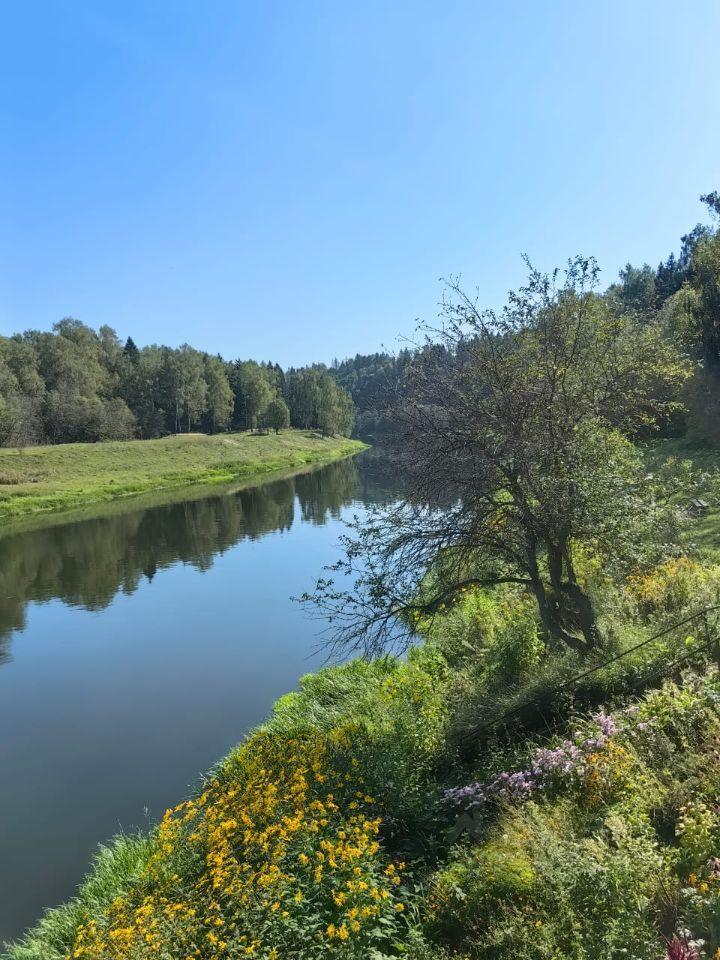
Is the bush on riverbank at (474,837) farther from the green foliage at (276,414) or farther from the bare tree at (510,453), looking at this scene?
the green foliage at (276,414)

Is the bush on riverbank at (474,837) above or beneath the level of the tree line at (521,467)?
beneath

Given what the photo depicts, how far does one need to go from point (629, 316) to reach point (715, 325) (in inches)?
823

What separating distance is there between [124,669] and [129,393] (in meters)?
77.6

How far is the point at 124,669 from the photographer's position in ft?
52.3

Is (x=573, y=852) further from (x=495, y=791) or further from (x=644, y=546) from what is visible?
(x=644, y=546)

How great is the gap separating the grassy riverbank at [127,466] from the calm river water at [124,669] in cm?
1505

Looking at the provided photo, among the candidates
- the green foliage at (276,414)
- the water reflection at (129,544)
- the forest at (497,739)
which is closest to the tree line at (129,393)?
the green foliage at (276,414)

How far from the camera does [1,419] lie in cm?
6072

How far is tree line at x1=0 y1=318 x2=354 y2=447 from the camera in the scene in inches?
2813

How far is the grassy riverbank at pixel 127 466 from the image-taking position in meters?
47.7

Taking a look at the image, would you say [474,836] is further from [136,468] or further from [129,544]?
[136,468]

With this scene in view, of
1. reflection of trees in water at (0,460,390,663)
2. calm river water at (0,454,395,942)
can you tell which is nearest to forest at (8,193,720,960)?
calm river water at (0,454,395,942)

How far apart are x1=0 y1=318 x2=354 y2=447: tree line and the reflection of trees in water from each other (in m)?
31.7

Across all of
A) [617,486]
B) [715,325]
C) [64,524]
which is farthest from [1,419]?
[617,486]
